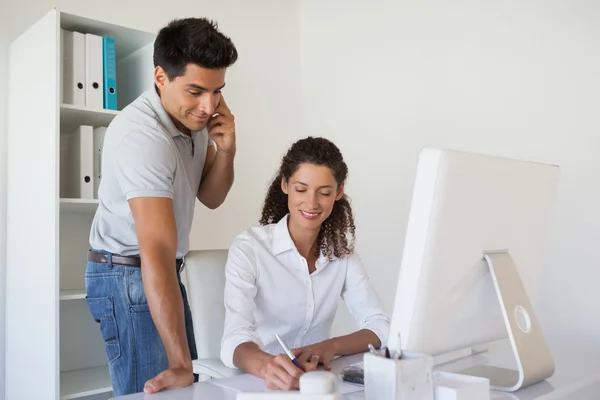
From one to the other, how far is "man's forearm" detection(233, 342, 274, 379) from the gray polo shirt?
434 millimetres

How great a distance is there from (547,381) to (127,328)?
1.09 meters

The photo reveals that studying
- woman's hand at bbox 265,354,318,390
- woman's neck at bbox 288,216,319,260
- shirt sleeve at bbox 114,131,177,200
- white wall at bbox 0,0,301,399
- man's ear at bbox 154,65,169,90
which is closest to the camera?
woman's hand at bbox 265,354,318,390

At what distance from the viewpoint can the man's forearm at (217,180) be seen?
187 centimetres

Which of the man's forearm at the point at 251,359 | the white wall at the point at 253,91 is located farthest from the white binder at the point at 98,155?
the man's forearm at the point at 251,359

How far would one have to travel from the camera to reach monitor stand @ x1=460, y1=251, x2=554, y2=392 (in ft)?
3.59

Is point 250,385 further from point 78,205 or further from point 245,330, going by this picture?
point 78,205

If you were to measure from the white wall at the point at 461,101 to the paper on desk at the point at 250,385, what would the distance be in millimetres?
1498

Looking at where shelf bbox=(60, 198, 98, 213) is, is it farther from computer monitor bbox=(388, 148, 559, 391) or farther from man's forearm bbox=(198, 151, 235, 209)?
computer monitor bbox=(388, 148, 559, 391)

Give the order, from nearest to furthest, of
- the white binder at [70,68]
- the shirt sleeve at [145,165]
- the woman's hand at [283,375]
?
the woman's hand at [283,375] → the shirt sleeve at [145,165] → the white binder at [70,68]

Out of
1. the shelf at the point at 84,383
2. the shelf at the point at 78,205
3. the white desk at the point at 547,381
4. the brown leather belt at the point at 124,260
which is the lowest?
the shelf at the point at 84,383

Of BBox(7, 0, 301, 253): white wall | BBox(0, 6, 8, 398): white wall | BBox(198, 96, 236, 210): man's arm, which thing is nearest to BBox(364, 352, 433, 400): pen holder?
BBox(198, 96, 236, 210): man's arm

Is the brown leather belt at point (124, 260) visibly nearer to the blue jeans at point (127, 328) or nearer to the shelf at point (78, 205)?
the blue jeans at point (127, 328)

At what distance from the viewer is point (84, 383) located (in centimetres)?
228

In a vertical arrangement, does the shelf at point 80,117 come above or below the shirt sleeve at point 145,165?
above
